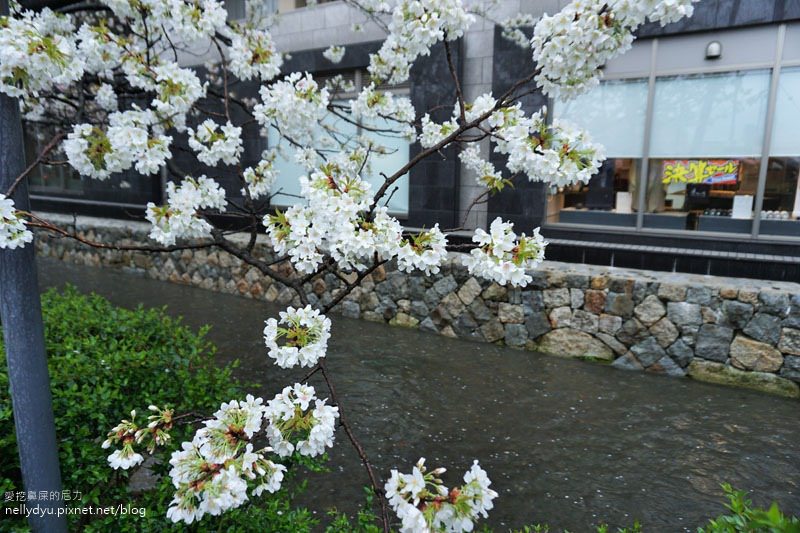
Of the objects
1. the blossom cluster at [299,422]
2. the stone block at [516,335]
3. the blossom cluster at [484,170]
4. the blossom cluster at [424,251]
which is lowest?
the stone block at [516,335]

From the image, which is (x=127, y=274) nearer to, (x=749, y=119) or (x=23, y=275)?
(x=23, y=275)

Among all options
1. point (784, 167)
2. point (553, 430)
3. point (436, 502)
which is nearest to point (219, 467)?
point (436, 502)

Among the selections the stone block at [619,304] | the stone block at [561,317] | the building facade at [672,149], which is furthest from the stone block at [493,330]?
the building facade at [672,149]

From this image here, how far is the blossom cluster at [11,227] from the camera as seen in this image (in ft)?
7.29

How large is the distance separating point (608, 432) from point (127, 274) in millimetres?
10951

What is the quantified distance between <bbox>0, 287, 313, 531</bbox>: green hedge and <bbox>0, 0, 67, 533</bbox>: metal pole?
4.9 inches

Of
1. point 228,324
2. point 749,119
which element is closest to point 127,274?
point 228,324

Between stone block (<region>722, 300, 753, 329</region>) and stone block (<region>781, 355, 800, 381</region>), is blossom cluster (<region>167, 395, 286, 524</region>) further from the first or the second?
stone block (<region>781, 355, 800, 381</region>)

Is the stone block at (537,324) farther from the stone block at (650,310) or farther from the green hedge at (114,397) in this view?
the green hedge at (114,397)

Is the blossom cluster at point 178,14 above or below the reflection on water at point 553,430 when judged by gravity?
above

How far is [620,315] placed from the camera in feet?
22.9

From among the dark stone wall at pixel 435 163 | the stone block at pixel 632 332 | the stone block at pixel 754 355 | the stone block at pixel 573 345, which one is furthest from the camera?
the dark stone wall at pixel 435 163

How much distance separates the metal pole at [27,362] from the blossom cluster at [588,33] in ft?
8.39

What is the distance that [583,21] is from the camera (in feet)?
8.20
